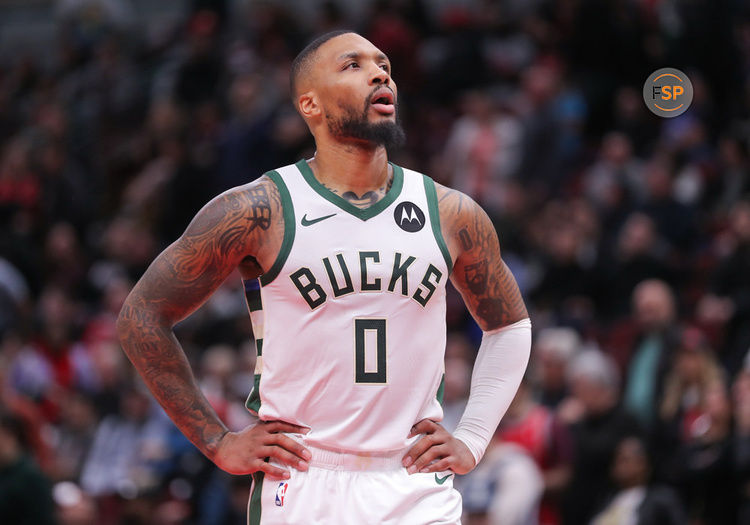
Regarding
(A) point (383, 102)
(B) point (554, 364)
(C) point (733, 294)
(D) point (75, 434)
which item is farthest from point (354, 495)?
(D) point (75, 434)

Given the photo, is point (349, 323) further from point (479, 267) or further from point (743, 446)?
point (743, 446)

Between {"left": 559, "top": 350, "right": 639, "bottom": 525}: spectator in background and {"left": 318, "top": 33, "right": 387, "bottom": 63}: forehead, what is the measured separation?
482 cm

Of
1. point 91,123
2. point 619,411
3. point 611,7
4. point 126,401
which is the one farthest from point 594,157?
point 91,123

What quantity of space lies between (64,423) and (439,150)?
518cm

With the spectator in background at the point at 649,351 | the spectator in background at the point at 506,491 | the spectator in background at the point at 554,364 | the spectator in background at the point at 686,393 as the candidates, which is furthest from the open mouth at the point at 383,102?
the spectator in background at the point at 554,364

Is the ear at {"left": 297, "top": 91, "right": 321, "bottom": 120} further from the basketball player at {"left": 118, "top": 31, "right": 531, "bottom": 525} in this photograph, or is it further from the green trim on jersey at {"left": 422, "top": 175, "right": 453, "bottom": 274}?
the green trim on jersey at {"left": 422, "top": 175, "right": 453, "bottom": 274}

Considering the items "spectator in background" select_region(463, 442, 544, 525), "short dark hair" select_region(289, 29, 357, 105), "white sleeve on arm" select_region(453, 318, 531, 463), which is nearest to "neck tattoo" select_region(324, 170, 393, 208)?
"short dark hair" select_region(289, 29, 357, 105)

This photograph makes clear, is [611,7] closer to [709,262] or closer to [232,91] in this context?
[709,262]

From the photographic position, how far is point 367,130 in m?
4.78

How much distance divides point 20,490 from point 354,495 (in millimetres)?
4600

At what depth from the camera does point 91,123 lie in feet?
56.4

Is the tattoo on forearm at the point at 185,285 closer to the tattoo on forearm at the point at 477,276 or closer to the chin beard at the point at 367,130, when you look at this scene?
the chin beard at the point at 367,130

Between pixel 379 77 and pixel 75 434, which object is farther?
pixel 75 434

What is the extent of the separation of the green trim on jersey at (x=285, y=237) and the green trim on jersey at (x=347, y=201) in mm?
124
